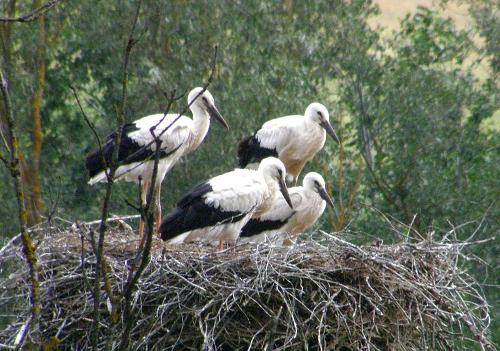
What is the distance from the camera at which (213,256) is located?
6840 millimetres

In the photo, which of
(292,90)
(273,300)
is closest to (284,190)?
(273,300)

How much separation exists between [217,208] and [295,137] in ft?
7.10

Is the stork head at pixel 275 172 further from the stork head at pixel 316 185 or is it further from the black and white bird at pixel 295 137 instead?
the black and white bird at pixel 295 137

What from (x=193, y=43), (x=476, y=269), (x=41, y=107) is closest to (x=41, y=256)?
(x=476, y=269)

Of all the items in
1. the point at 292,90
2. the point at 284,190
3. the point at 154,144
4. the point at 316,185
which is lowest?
the point at 292,90

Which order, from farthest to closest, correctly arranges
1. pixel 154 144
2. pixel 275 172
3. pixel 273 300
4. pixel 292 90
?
pixel 292 90
pixel 154 144
pixel 275 172
pixel 273 300

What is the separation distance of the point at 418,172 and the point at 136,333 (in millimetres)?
7544

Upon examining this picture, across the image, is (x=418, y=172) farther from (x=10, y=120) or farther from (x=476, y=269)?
(x=10, y=120)

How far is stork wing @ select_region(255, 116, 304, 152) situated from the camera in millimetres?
9969

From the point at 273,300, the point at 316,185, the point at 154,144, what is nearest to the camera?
the point at 273,300

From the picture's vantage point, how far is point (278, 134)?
395 inches

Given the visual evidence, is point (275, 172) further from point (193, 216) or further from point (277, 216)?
point (193, 216)

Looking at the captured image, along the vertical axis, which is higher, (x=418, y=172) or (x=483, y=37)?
(x=483, y=37)

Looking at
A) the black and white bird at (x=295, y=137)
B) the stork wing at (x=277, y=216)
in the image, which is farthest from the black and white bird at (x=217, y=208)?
the black and white bird at (x=295, y=137)
